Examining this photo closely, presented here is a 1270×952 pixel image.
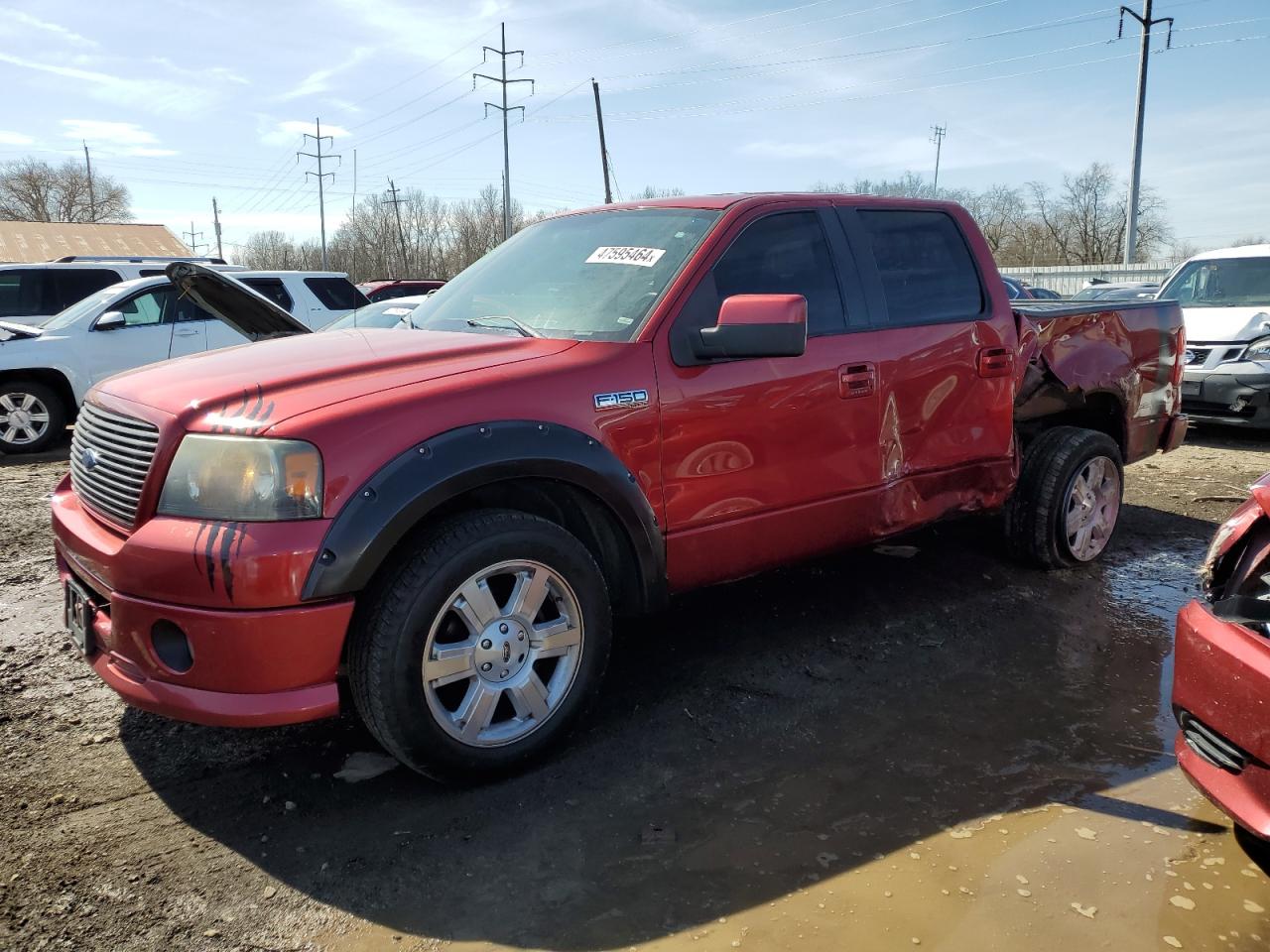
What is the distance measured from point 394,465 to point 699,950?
1.49 metres

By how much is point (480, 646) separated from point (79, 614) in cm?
127

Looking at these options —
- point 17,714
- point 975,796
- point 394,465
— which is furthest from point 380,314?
point 975,796

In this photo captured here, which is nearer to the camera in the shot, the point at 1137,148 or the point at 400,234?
the point at 1137,148

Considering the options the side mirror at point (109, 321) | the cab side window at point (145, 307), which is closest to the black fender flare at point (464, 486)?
the side mirror at point (109, 321)

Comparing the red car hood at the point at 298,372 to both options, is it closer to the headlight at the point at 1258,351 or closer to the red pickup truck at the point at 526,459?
the red pickup truck at the point at 526,459

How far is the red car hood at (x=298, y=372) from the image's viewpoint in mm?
2652

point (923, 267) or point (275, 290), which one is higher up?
point (275, 290)

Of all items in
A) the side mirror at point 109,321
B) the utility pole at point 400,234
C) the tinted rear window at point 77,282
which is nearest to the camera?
the side mirror at point 109,321

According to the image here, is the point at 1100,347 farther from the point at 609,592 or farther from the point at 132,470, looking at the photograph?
the point at 132,470

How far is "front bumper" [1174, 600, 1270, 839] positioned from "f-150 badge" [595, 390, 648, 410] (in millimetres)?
1730

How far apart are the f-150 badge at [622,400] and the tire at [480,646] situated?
0.46 meters

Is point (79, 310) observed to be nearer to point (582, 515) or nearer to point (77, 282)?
point (77, 282)

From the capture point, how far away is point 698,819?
2.74m

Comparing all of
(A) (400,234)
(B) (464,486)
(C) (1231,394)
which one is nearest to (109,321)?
(B) (464,486)
